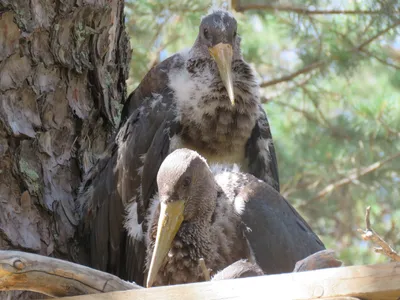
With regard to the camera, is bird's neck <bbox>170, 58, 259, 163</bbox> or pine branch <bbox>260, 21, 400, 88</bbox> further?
pine branch <bbox>260, 21, 400, 88</bbox>

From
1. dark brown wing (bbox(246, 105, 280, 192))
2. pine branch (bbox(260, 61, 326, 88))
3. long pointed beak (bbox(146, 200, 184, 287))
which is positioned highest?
pine branch (bbox(260, 61, 326, 88))

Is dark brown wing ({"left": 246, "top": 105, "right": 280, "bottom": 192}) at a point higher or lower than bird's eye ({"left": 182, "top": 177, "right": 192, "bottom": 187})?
higher

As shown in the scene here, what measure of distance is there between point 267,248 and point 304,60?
320 centimetres

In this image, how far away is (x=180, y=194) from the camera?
2.87 metres

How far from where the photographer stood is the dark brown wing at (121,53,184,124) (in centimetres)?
351

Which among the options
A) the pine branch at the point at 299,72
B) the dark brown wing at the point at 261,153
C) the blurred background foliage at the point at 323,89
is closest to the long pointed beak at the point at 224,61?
the dark brown wing at the point at 261,153

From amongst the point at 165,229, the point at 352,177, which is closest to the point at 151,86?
the point at 165,229

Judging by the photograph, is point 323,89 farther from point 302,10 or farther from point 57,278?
point 57,278

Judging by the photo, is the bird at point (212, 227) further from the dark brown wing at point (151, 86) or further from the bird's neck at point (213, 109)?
the dark brown wing at point (151, 86)

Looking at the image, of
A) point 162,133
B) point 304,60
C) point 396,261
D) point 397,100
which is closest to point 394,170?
point 397,100

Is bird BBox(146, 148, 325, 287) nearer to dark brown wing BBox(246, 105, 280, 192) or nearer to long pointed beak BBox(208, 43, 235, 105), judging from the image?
long pointed beak BBox(208, 43, 235, 105)

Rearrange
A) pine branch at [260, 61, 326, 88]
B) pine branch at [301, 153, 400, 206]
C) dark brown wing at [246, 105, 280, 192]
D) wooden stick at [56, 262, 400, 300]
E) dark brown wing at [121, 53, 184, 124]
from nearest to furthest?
wooden stick at [56, 262, 400, 300] → dark brown wing at [121, 53, 184, 124] → dark brown wing at [246, 105, 280, 192] → pine branch at [260, 61, 326, 88] → pine branch at [301, 153, 400, 206]

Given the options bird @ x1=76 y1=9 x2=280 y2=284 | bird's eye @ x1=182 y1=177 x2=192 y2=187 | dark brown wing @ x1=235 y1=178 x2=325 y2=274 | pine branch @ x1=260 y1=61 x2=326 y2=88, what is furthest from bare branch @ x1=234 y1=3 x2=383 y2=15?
bird's eye @ x1=182 y1=177 x2=192 y2=187

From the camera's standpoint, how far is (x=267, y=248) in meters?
2.91
